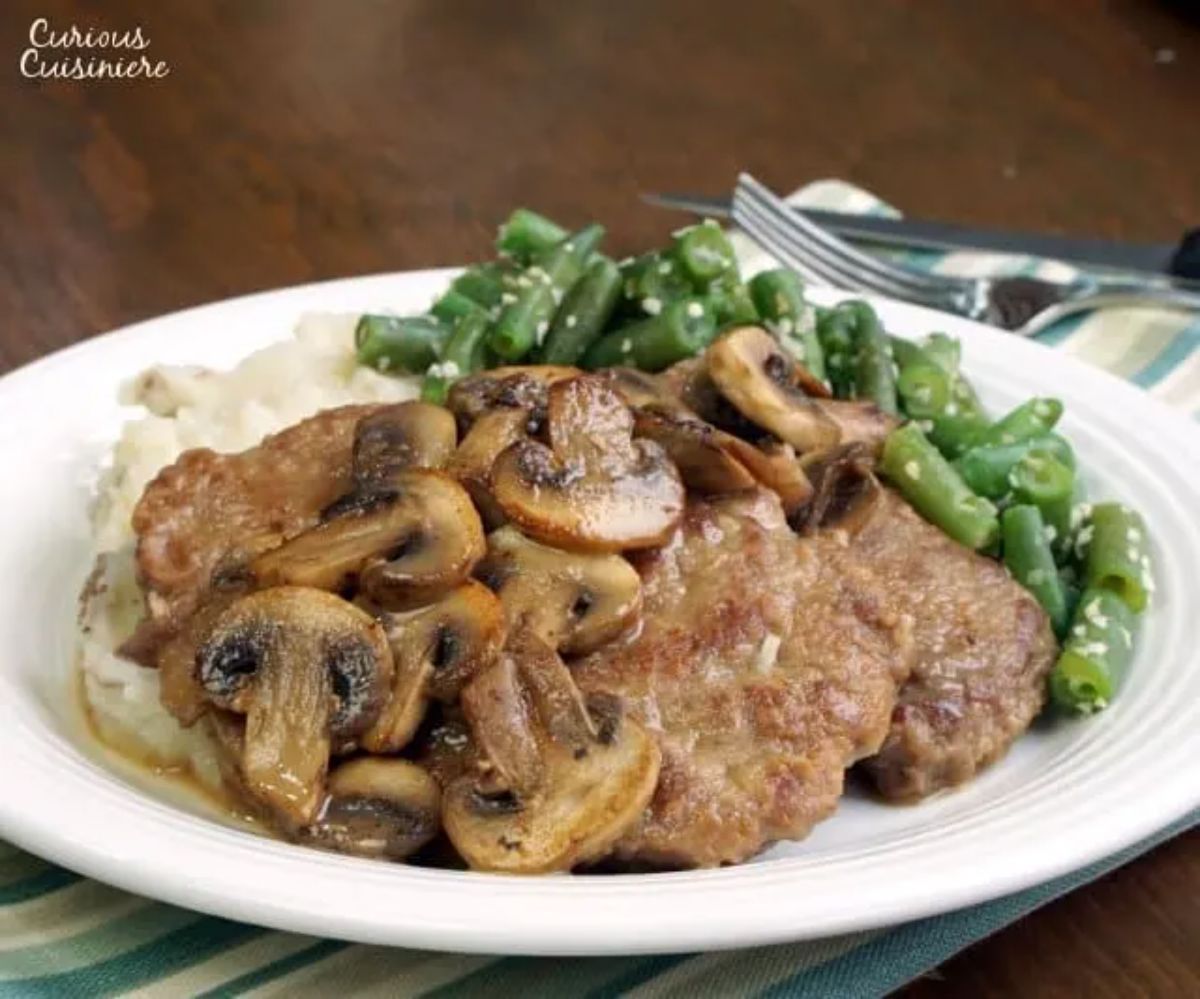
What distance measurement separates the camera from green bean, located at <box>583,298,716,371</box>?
4223mm

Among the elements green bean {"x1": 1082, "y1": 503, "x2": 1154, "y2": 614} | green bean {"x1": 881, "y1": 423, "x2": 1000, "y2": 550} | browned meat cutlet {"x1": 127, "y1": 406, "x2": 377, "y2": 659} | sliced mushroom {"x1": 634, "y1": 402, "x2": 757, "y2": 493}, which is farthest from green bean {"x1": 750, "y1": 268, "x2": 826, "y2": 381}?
browned meat cutlet {"x1": 127, "y1": 406, "x2": 377, "y2": 659}

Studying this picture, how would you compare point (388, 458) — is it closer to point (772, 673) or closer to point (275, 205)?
point (772, 673)

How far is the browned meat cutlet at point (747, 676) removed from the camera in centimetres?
274

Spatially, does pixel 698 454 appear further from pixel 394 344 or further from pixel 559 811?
pixel 394 344

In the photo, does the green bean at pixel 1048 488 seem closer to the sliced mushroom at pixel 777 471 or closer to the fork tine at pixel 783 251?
the sliced mushroom at pixel 777 471

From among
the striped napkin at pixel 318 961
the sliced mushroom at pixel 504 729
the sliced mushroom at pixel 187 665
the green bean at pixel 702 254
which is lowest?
the striped napkin at pixel 318 961

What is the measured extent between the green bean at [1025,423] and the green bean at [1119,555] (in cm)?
27

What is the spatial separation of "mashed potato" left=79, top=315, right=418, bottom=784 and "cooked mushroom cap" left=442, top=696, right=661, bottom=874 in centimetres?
70

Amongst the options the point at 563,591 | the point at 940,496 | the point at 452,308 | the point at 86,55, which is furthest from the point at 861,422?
the point at 86,55

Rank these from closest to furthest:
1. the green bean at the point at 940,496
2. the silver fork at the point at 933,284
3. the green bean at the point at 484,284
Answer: the green bean at the point at 940,496
the green bean at the point at 484,284
the silver fork at the point at 933,284

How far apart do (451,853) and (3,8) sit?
646cm

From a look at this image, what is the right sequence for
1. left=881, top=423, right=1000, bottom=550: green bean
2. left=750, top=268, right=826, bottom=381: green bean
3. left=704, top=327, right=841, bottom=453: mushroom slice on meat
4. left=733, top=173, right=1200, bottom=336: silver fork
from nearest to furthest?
left=704, top=327, right=841, bottom=453: mushroom slice on meat < left=881, top=423, right=1000, bottom=550: green bean < left=750, top=268, right=826, bottom=381: green bean < left=733, top=173, right=1200, bottom=336: silver fork

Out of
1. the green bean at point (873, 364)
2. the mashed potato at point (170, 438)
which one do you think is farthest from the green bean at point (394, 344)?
the green bean at point (873, 364)

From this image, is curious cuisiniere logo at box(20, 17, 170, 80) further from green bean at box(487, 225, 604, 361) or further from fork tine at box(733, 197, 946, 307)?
green bean at box(487, 225, 604, 361)
